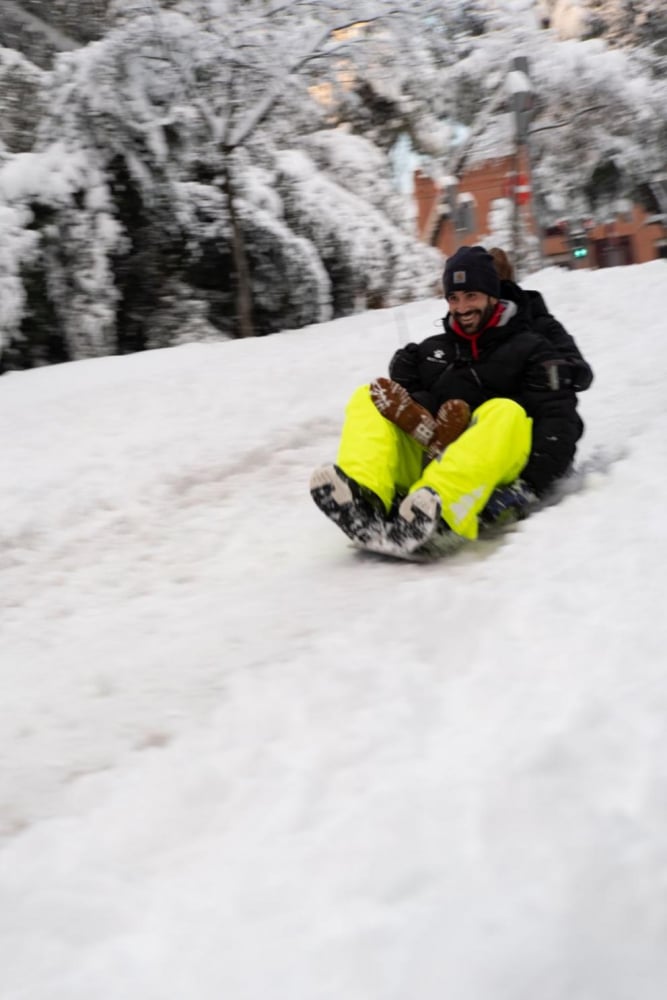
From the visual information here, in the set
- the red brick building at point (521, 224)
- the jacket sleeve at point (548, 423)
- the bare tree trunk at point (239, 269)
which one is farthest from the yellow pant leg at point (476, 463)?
the red brick building at point (521, 224)

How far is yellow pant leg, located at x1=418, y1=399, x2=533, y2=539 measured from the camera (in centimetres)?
342

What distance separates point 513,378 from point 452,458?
648 millimetres

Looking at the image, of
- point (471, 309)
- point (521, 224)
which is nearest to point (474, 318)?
point (471, 309)

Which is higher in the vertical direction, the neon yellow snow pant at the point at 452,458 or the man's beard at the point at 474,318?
the man's beard at the point at 474,318

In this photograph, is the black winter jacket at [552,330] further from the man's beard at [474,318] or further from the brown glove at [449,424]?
the brown glove at [449,424]

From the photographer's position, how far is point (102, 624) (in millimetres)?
3436

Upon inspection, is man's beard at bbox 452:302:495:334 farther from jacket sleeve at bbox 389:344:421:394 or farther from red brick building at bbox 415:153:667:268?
red brick building at bbox 415:153:667:268

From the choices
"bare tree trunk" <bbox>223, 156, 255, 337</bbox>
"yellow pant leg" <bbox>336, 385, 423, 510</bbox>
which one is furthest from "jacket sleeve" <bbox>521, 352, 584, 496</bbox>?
"bare tree trunk" <bbox>223, 156, 255, 337</bbox>

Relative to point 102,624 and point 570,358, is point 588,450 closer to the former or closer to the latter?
point 570,358

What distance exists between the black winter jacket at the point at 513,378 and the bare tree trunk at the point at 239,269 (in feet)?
17.6

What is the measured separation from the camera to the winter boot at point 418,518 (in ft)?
10.9

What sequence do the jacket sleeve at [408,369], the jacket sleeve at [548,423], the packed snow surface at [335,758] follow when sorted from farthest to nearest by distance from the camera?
1. the jacket sleeve at [408,369]
2. the jacket sleeve at [548,423]
3. the packed snow surface at [335,758]

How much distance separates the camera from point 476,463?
3473 millimetres

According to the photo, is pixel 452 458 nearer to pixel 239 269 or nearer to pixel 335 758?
pixel 335 758
